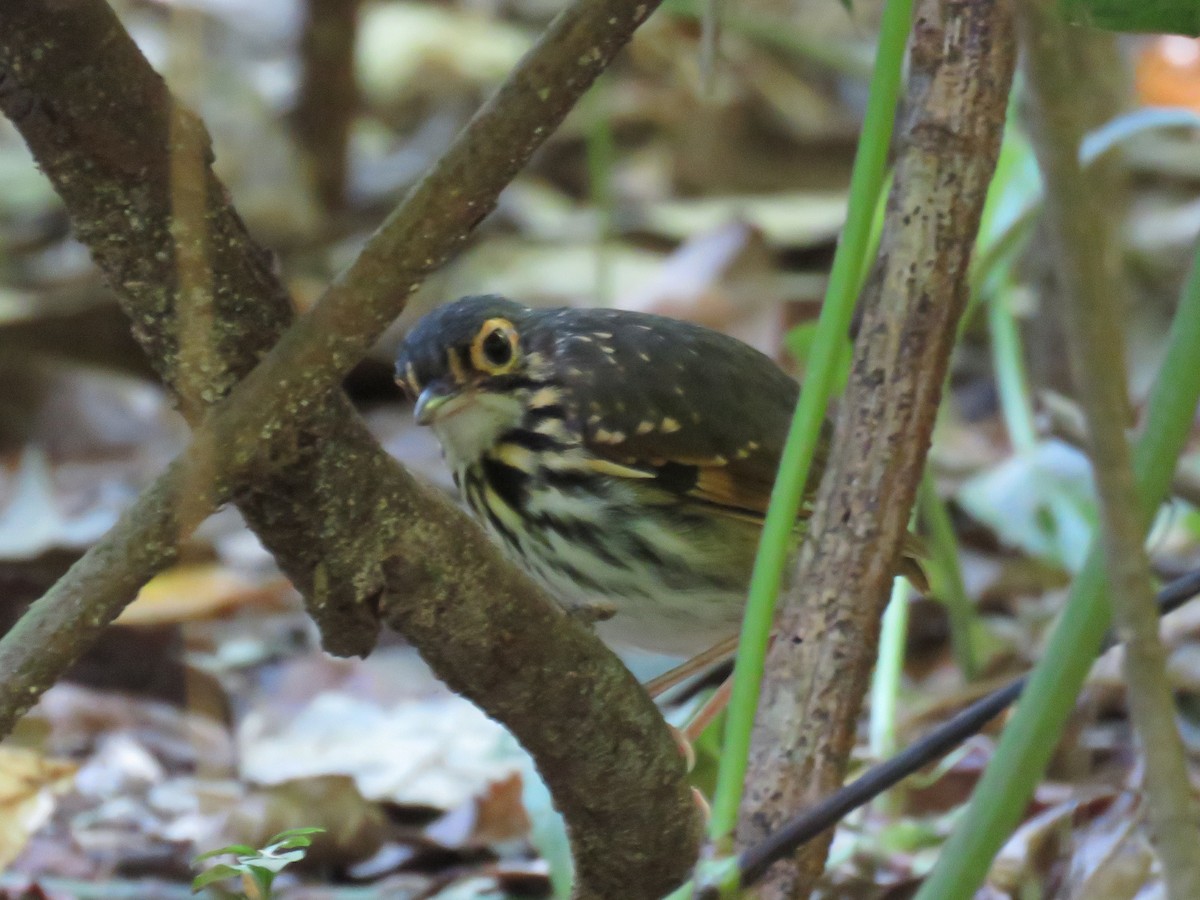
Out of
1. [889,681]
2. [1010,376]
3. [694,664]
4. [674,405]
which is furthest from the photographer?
[1010,376]

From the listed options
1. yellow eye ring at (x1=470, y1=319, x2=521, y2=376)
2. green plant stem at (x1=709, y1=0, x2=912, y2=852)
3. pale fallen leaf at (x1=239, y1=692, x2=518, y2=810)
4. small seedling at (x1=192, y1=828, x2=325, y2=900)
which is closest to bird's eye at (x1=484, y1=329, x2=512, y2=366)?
yellow eye ring at (x1=470, y1=319, x2=521, y2=376)

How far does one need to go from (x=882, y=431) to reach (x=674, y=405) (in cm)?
115

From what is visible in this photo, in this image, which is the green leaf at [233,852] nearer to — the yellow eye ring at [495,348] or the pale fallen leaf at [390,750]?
the yellow eye ring at [495,348]

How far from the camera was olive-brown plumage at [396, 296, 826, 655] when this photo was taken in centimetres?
290

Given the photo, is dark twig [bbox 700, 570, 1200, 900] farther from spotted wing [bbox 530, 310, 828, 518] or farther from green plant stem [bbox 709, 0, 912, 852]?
spotted wing [bbox 530, 310, 828, 518]

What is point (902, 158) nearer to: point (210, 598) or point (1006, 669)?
point (1006, 669)

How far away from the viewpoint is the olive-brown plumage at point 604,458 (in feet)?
9.53

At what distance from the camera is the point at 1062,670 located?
1.31m

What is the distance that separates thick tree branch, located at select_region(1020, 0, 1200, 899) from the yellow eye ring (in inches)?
69.3

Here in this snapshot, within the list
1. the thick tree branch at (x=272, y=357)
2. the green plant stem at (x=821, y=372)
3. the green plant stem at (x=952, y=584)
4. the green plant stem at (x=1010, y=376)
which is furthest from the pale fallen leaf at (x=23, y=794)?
the green plant stem at (x=1010, y=376)

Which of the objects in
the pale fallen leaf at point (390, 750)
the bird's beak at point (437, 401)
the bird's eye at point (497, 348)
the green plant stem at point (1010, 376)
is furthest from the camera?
the green plant stem at point (1010, 376)

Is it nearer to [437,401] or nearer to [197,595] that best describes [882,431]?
[437,401]

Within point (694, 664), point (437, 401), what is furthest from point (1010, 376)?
point (437, 401)

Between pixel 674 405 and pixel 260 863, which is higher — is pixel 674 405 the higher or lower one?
the higher one
